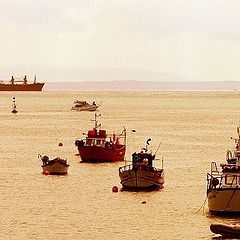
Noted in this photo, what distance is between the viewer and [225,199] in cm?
4459

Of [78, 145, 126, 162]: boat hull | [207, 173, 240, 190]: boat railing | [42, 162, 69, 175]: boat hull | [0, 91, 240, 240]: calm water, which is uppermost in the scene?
[207, 173, 240, 190]: boat railing

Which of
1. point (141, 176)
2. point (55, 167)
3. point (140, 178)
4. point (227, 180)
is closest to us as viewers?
point (227, 180)

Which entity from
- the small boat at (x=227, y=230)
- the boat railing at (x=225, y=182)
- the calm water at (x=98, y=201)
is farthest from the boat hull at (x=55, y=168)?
the small boat at (x=227, y=230)

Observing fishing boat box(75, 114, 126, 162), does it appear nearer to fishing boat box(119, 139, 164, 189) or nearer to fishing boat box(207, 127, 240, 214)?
fishing boat box(119, 139, 164, 189)

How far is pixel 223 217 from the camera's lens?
44938 millimetres

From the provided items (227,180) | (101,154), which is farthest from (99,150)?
(227,180)

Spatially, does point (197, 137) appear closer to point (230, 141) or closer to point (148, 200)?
point (230, 141)

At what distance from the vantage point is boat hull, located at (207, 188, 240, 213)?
145 feet

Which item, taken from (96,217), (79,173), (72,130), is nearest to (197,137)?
(72,130)

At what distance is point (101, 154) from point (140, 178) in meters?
19.2

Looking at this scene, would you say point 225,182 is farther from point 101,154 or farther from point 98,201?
point 101,154

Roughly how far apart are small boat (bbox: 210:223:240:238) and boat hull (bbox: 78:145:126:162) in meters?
34.3

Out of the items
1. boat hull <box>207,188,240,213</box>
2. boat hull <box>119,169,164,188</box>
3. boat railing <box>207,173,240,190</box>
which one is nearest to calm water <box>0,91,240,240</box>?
boat hull <box>207,188,240,213</box>

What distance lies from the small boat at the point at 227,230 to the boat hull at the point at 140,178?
594 inches
